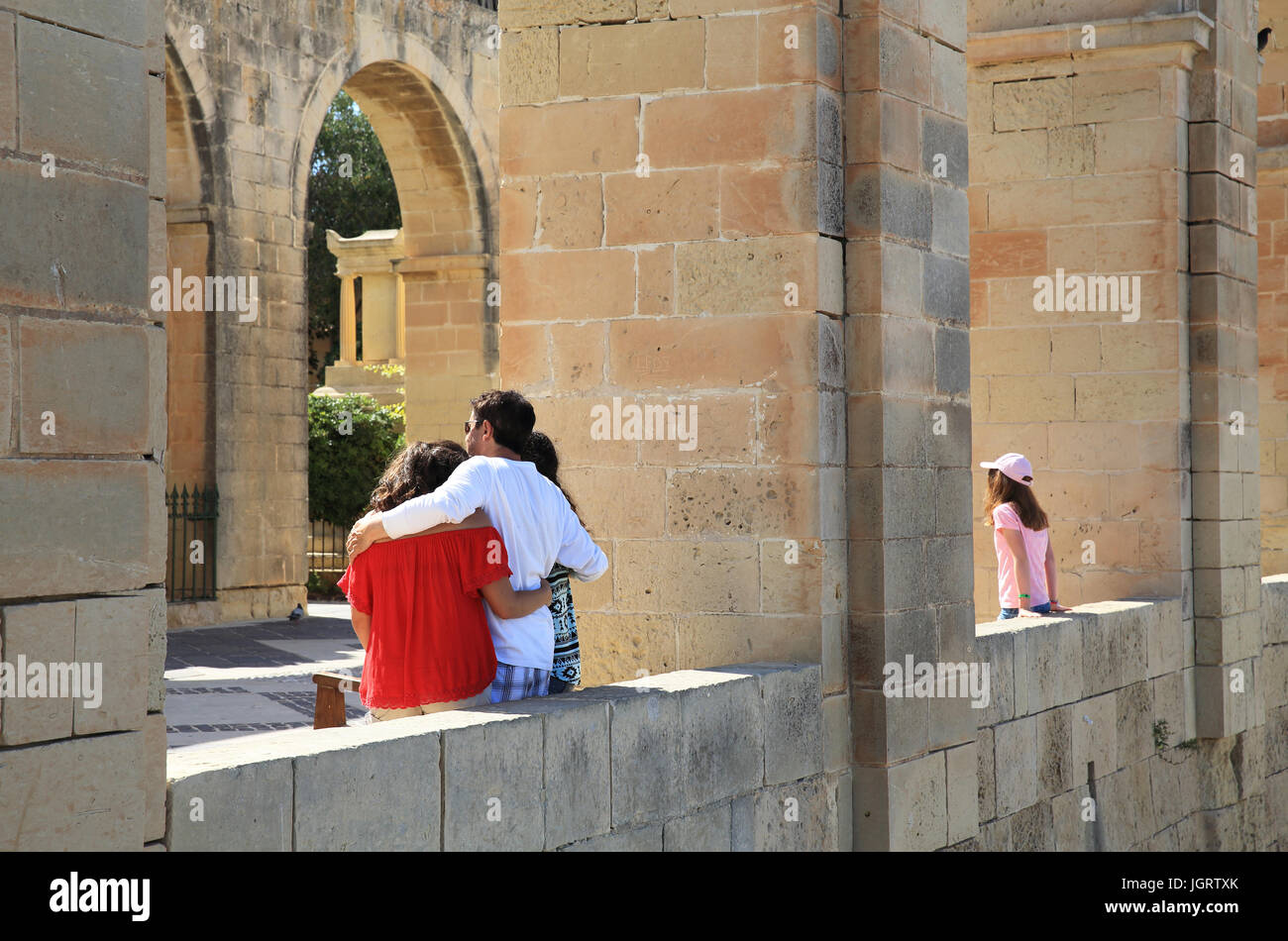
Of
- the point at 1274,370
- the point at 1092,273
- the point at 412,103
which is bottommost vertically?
the point at 1274,370

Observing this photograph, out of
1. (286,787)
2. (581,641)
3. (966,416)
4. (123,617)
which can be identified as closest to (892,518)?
(966,416)

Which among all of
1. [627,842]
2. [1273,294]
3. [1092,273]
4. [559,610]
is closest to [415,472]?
[559,610]

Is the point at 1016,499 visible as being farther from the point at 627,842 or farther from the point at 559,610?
the point at 627,842

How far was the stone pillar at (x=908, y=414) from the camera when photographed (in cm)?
534

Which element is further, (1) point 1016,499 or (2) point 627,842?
(1) point 1016,499

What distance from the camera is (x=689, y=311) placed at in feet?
17.6

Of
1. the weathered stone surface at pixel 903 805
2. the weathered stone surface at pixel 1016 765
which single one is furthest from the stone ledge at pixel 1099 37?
the weathered stone surface at pixel 903 805

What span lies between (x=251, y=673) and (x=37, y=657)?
8.11m

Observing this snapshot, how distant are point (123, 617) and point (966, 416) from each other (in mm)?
3546

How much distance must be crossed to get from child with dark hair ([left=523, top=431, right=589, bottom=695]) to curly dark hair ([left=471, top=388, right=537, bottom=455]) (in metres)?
0.07

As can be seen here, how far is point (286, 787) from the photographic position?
336cm

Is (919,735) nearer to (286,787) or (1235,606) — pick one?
(286,787)

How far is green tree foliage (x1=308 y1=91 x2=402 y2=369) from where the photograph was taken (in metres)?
32.9

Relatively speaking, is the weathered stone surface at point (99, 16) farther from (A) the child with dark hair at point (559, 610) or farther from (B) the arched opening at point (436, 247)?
(B) the arched opening at point (436, 247)
